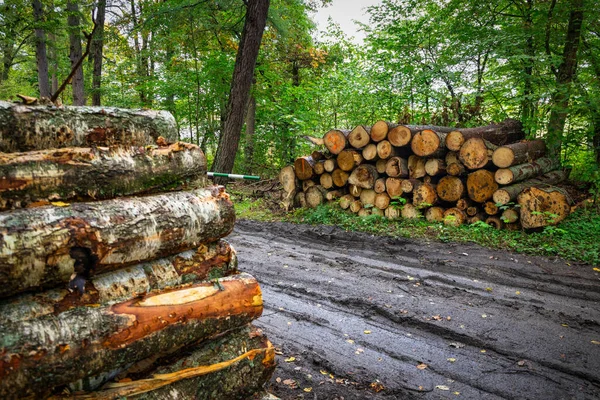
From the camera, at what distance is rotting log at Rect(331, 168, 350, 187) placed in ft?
27.4

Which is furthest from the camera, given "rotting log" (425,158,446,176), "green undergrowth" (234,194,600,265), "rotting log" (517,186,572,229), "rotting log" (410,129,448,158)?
"rotting log" (425,158,446,176)

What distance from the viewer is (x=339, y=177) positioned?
8445 millimetres

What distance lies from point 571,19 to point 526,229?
14.7 feet

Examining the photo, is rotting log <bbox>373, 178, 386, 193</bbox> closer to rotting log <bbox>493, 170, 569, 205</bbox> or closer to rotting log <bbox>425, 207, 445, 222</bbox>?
rotting log <bbox>425, 207, 445, 222</bbox>

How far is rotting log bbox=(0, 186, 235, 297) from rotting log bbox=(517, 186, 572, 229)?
5.83 meters

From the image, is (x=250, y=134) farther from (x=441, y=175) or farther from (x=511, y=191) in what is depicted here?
(x=511, y=191)

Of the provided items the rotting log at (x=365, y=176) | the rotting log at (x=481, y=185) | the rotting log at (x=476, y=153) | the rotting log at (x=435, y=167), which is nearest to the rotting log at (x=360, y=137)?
the rotting log at (x=365, y=176)

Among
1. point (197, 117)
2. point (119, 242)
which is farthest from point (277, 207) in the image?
point (119, 242)

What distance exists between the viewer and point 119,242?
2045 mm

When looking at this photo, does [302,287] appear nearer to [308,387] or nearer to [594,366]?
[308,387]

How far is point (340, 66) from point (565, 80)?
327 inches

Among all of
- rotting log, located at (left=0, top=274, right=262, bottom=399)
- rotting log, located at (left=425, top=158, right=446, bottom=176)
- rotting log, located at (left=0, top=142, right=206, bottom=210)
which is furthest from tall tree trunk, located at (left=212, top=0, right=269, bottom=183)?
rotting log, located at (left=0, top=274, right=262, bottom=399)

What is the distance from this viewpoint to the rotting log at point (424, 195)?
741 centimetres

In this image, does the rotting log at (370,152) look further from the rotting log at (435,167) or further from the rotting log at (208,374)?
the rotting log at (208,374)
